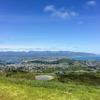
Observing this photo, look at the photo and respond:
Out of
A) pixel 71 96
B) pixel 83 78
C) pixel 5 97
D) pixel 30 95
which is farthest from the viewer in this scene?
pixel 83 78

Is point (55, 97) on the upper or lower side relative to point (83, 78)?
upper

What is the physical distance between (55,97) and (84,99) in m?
3.97

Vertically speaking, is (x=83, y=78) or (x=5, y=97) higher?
(x=5, y=97)

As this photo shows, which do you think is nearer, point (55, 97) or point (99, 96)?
point (55, 97)

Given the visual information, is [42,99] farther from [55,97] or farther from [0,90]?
[0,90]

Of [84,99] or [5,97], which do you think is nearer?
[5,97]

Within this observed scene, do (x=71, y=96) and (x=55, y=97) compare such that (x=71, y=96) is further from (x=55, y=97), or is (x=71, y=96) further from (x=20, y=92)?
(x=20, y=92)

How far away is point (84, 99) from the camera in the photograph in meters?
31.6

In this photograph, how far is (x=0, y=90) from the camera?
3006cm

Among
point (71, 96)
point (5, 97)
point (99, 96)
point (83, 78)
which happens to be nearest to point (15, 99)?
point (5, 97)

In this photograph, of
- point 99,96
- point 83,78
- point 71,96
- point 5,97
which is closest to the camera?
point 5,97

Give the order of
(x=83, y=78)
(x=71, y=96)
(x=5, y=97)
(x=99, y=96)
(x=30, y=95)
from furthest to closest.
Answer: (x=83, y=78) < (x=99, y=96) < (x=71, y=96) < (x=30, y=95) < (x=5, y=97)

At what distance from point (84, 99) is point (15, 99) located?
30.0 ft

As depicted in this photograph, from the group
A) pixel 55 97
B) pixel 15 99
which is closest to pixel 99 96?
pixel 55 97
